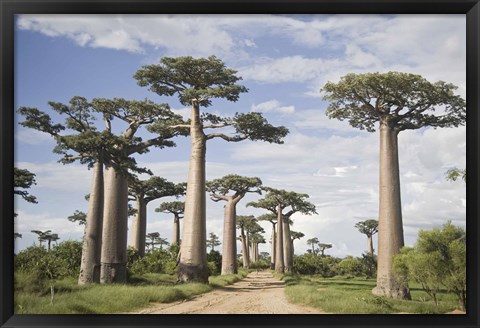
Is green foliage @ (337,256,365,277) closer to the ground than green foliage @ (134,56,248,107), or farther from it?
closer to the ground

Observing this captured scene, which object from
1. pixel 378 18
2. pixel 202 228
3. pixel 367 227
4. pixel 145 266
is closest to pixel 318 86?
pixel 378 18

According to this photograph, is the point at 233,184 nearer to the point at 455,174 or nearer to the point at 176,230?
the point at 176,230

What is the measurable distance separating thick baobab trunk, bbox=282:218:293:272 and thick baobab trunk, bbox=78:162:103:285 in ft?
14.7

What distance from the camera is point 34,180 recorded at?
23.4ft

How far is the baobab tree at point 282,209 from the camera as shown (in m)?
8.23

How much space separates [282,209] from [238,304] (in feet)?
9.06

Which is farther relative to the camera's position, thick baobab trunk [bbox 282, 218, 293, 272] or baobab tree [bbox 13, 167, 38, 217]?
thick baobab trunk [bbox 282, 218, 293, 272]

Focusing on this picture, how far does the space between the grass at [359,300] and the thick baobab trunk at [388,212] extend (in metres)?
0.25

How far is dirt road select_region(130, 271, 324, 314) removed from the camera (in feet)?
22.6

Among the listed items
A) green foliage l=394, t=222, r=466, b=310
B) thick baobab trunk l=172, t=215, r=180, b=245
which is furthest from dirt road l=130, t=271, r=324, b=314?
green foliage l=394, t=222, r=466, b=310

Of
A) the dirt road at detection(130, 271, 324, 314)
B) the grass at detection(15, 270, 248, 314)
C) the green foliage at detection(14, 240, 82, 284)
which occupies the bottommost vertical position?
the dirt road at detection(130, 271, 324, 314)

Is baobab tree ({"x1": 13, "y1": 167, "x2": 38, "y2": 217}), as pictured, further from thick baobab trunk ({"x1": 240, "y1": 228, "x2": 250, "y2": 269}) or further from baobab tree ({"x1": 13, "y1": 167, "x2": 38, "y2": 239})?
thick baobab trunk ({"x1": 240, "y1": 228, "x2": 250, "y2": 269})

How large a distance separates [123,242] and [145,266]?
547mm

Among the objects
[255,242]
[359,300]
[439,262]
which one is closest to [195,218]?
[359,300]
